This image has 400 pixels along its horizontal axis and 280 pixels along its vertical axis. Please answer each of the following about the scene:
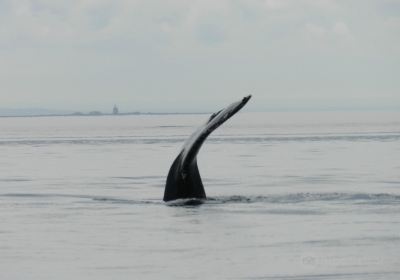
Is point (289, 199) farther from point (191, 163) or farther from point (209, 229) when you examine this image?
point (209, 229)

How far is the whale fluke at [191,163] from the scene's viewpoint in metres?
16.6

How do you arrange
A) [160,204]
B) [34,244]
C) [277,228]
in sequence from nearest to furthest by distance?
[34,244] < [277,228] < [160,204]

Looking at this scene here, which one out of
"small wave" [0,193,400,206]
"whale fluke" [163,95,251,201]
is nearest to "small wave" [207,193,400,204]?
"small wave" [0,193,400,206]

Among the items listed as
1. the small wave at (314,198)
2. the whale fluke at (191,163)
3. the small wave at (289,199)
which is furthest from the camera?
the small wave at (314,198)

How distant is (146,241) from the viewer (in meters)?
14.0

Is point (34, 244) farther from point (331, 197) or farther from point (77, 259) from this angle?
point (331, 197)

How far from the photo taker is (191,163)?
56.4ft

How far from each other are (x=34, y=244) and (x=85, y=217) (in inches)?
133

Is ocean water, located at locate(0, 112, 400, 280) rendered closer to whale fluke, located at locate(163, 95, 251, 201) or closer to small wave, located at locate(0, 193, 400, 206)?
small wave, located at locate(0, 193, 400, 206)

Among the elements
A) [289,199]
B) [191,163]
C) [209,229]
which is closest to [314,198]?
[289,199]

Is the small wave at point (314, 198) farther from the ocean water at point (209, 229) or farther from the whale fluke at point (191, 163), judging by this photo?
the whale fluke at point (191, 163)

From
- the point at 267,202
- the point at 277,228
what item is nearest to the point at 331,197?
the point at 267,202

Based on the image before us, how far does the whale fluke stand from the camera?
16.6m

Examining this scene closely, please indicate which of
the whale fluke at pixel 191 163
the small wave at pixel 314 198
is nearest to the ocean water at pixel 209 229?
the small wave at pixel 314 198
